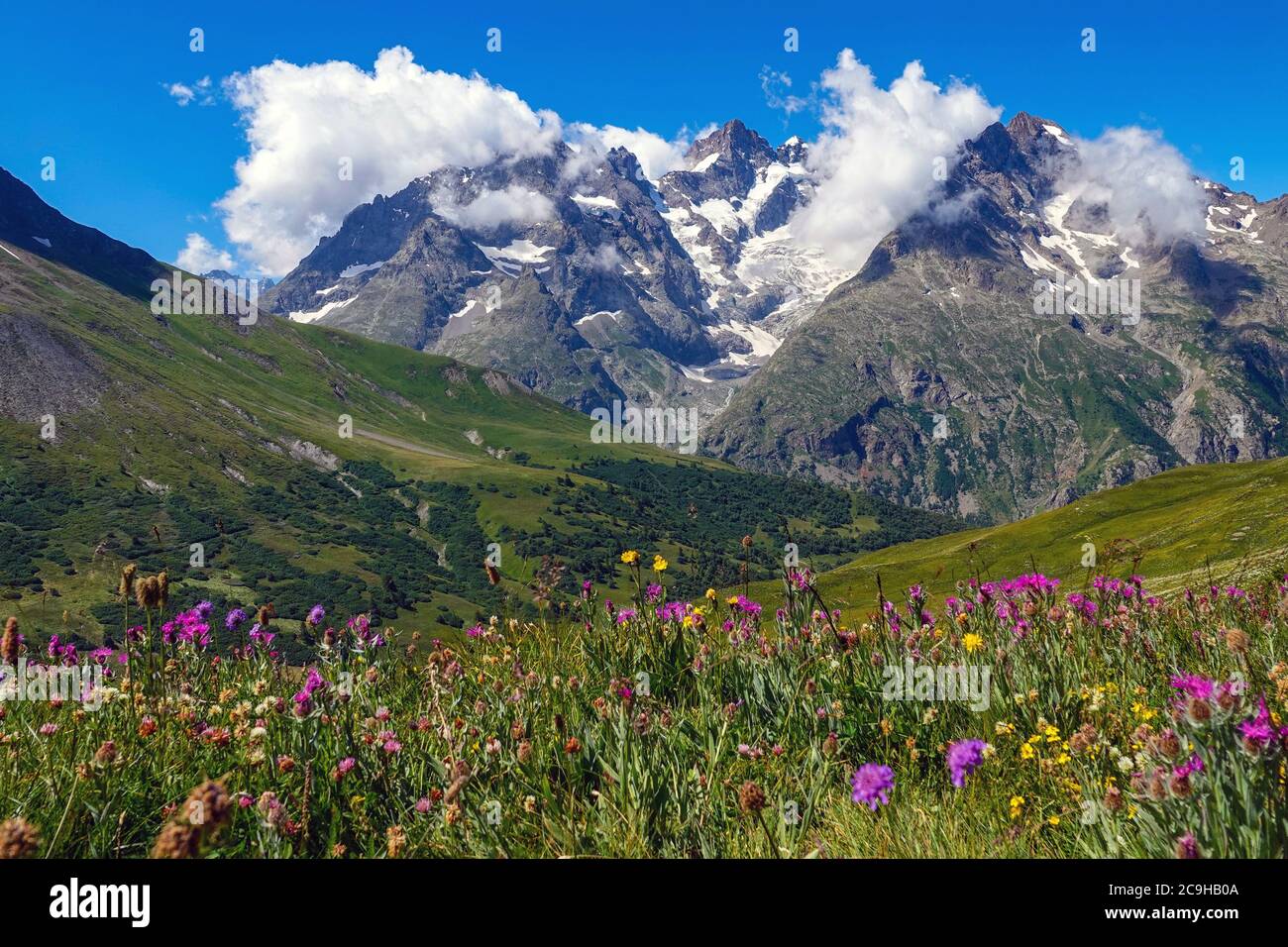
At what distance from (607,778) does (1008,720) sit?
309cm

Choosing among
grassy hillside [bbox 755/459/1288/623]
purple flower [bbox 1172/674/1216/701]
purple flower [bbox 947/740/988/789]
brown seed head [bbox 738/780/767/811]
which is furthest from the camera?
grassy hillside [bbox 755/459/1288/623]

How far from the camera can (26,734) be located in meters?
6.23

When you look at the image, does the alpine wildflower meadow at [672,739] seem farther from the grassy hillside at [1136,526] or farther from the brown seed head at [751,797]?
the grassy hillside at [1136,526]

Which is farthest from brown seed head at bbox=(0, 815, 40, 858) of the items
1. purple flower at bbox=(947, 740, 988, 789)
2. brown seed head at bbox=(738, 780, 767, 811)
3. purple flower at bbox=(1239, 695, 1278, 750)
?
purple flower at bbox=(1239, 695, 1278, 750)

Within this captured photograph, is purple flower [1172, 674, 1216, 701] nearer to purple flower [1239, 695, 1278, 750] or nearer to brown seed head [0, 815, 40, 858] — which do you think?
purple flower [1239, 695, 1278, 750]

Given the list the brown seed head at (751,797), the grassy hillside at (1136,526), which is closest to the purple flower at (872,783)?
the brown seed head at (751,797)

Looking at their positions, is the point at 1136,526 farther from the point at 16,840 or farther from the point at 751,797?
the point at 16,840

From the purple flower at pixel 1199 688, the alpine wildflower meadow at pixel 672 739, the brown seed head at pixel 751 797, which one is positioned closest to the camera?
the brown seed head at pixel 751 797

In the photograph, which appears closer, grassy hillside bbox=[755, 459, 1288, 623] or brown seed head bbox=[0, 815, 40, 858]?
brown seed head bbox=[0, 815, 40, 858]

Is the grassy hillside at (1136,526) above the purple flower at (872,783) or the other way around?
above

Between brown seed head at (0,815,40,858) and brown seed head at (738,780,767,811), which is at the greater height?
brown seed head at (0,815,40,858)

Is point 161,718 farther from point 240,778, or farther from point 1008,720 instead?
point 1008,720
